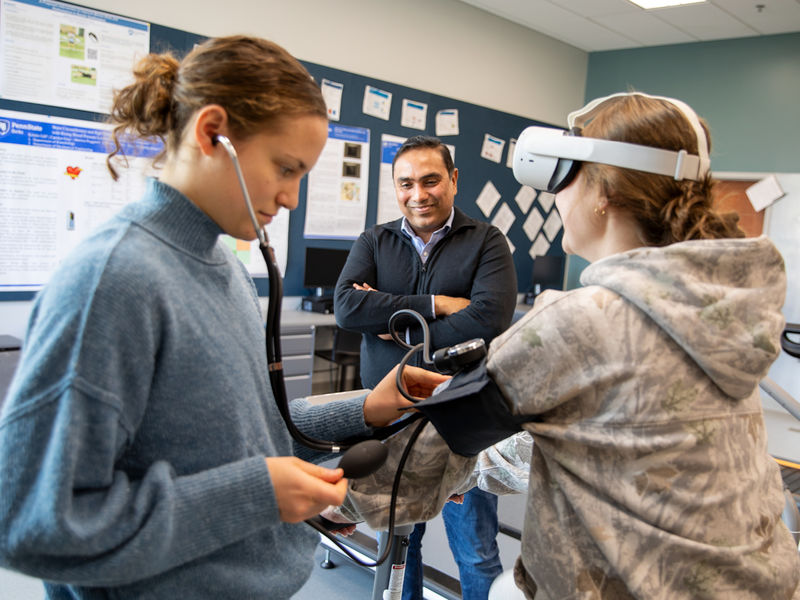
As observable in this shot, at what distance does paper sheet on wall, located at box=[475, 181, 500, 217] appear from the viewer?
19.9ft

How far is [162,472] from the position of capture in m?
0.71

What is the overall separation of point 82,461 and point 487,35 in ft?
19.5

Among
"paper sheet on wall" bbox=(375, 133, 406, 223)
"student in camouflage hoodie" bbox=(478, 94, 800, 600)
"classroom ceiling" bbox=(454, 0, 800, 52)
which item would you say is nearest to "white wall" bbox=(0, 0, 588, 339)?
"classroom ceiling" bbox=(454, 0, 800, 52)

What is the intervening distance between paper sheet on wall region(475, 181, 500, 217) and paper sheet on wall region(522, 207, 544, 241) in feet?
1.80

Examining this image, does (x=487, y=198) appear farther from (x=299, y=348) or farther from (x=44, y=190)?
(x=44, y=190)

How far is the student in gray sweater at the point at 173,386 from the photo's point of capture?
2.10 feet

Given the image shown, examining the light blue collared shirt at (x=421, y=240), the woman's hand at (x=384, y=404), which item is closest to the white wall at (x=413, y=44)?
the light blue collared shirt at (x=421, y=240)

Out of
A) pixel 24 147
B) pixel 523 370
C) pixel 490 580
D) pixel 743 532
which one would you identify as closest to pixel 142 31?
pixel 24 147

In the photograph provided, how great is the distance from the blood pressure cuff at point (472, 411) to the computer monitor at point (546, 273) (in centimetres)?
576

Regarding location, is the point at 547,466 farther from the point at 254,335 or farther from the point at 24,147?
the point at 24,147

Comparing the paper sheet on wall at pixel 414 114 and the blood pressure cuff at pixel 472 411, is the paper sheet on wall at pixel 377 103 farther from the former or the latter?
the blood pressure cuff at pixel 472 411

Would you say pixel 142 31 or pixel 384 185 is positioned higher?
pixel 142 31

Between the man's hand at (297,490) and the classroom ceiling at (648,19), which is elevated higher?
the classroom ceiling at (648,19)

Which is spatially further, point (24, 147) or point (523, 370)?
→ point (24, 147)
